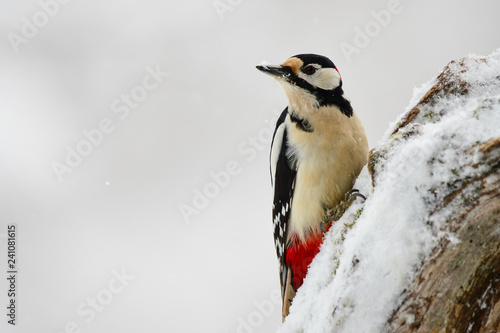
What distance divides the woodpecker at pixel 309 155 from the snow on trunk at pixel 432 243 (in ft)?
3.24

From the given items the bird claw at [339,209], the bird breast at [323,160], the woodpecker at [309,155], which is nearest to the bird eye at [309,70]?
the woodpecker at [309,155]

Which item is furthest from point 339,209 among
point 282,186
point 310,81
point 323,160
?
point 310,81

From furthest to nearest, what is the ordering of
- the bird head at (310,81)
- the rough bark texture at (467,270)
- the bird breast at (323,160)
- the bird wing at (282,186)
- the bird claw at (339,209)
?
the bird wing at (282,186), the bird head at (310,81), the bird breast at (323,160), the bird claw at (339,209), the rough bark texture at (467,270)

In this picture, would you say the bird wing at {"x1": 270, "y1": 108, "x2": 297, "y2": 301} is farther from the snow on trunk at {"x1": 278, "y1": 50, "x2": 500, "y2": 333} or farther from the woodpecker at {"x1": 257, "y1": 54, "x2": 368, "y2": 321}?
the snow on trunk at {"x1": 278, "y1": 50, "x2": 500, "y2": 333}

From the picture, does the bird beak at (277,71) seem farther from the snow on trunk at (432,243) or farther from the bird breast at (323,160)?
the snow on trunk at (432,243)

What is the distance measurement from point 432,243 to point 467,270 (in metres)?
0.12

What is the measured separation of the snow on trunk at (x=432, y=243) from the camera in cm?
145

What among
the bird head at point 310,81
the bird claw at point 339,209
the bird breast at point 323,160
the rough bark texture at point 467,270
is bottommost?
the rough bark texture at point 467,270

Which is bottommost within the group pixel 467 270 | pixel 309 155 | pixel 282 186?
pixel 467 270

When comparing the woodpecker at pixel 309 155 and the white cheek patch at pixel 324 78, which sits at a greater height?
the white cheek patch at pixel 324 78

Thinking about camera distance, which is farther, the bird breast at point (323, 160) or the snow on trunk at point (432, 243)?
the bird breast at point (323, 160)

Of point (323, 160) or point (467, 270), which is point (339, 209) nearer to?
point (323, 160)

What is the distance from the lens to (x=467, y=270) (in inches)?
57.0

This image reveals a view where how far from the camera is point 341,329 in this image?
160cm
